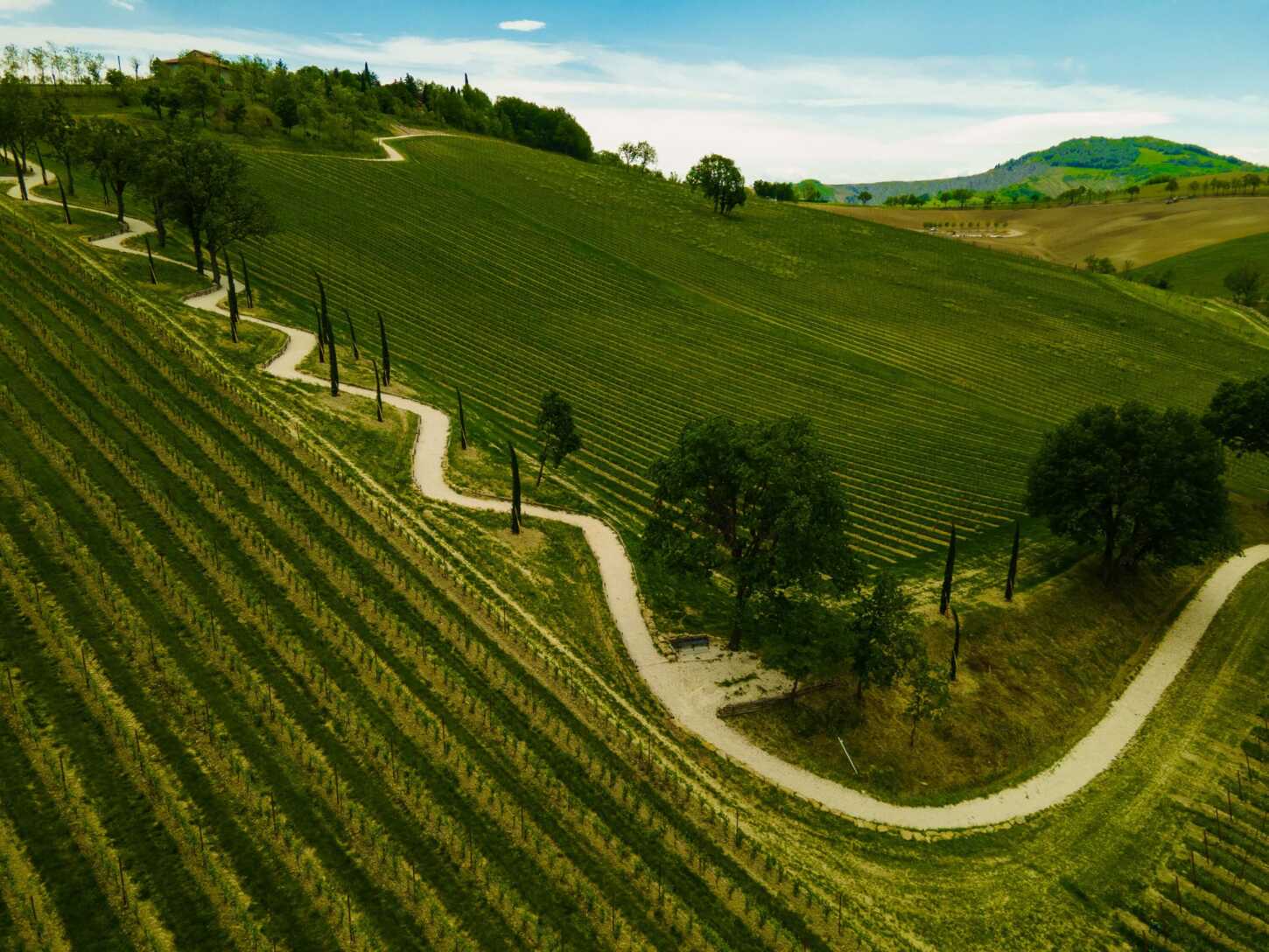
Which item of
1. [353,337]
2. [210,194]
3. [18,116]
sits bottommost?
[353,337]

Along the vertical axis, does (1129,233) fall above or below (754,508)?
above

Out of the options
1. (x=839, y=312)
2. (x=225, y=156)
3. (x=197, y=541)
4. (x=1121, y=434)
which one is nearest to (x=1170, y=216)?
(x=839, y=312)

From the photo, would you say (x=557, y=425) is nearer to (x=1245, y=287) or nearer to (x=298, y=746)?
(x=298, y=746)

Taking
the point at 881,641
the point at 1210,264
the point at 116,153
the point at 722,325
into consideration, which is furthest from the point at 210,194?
the point at 1210,264

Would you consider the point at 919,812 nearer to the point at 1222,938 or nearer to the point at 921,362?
the point at 1222,938

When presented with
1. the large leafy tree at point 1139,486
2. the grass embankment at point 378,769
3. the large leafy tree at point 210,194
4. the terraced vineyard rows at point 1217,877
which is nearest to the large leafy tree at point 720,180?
the large leafy tree at point 210,194

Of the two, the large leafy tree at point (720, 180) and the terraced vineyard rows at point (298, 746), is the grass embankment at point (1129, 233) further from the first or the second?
the terraced vineyard rows at point (298, 746)

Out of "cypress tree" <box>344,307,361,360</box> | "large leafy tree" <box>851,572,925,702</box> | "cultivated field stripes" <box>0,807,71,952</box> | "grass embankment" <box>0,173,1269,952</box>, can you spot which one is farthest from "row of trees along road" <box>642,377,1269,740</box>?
"cypress tree" <box>344,307,361,360</box>
